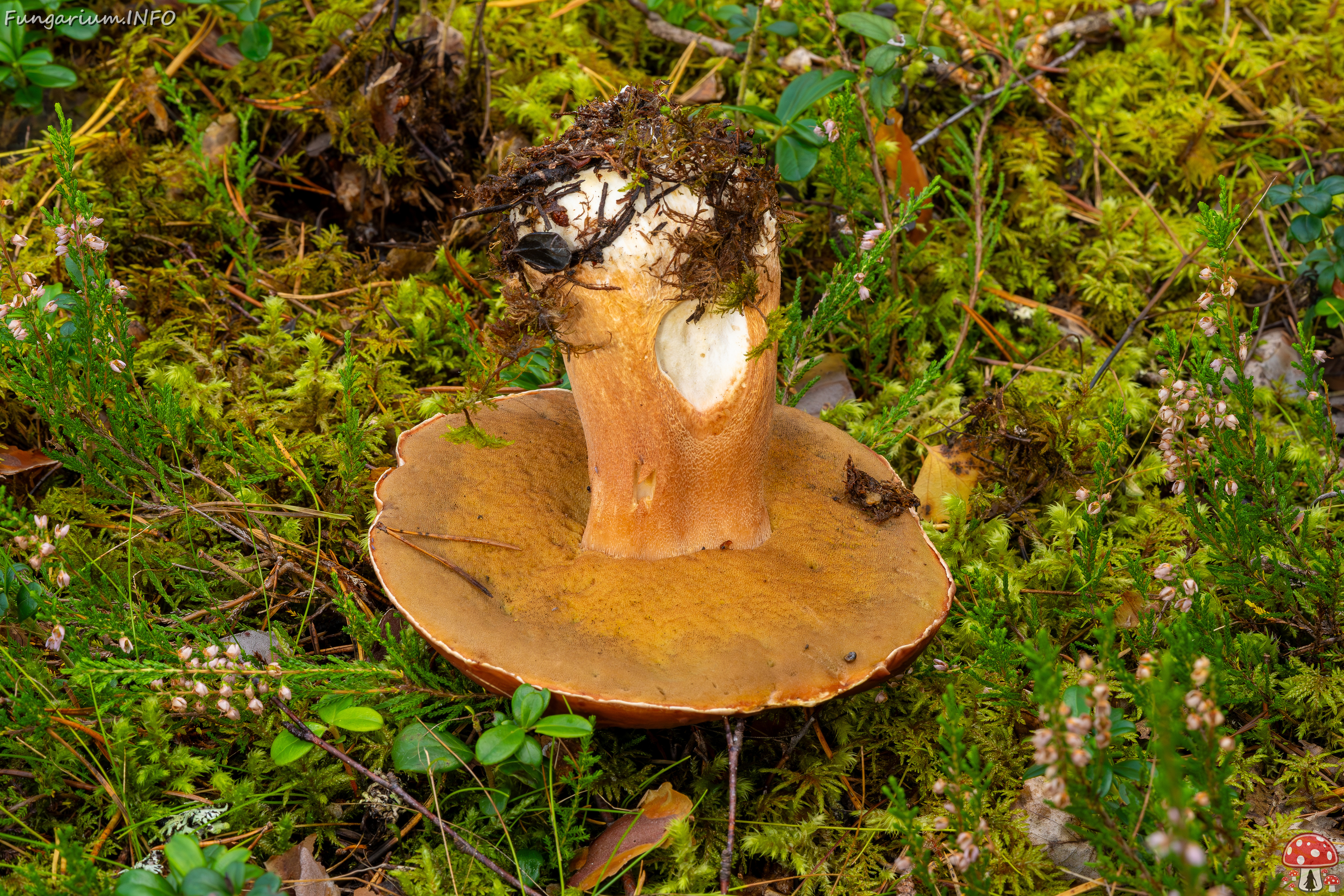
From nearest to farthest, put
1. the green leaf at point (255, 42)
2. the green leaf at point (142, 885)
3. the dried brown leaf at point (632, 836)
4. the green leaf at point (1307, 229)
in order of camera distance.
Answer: the green leaf at point (142, 885)
the dried brown leaf at point (632, 836)
the green leaf at point (1307, 229)
the green leaf at point (255, 42)

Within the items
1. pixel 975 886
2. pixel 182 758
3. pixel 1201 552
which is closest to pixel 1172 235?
pixel 1201 552

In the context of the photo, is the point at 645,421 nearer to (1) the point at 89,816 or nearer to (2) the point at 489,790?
(2) the point at 489,790

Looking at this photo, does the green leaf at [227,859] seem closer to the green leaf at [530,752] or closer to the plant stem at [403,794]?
the plant stem at [403,794]

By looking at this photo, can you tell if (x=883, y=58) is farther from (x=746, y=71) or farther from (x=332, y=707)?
(x=332, y=707)

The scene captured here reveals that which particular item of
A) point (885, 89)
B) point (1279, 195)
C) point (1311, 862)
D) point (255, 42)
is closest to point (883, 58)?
point (885, 89)

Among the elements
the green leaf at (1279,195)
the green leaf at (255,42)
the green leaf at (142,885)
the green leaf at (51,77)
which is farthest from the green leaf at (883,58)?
the green leaf at (142,885)
